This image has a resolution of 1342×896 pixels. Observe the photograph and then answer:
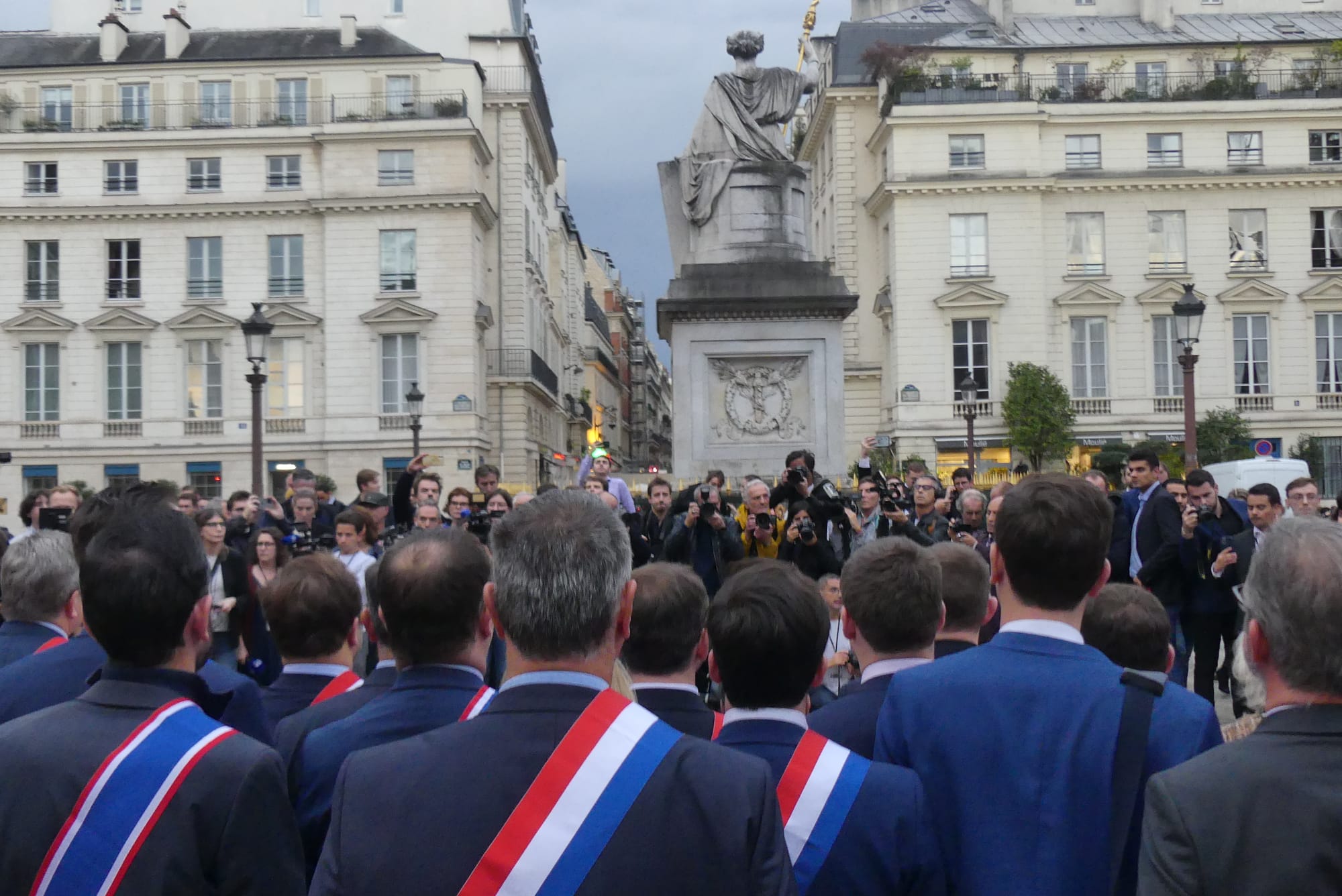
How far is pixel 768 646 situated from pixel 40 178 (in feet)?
161

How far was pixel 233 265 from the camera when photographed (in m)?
45.0

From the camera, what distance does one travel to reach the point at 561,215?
7294 cm

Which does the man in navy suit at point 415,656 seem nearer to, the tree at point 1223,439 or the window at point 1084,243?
the tree at point 1223,439

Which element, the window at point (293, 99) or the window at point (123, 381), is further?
the window at point (293, 99)

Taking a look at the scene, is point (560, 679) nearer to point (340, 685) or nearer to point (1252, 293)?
point (340, 685)

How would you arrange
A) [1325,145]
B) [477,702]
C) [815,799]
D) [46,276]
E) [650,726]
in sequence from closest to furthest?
[650,726]
[815,799]
[477,702]
[46,276]
[1325,145]

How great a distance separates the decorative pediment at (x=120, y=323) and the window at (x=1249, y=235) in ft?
129

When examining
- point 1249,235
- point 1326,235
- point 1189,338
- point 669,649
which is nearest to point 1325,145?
point 1326,235

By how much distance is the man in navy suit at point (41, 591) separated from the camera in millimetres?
4520

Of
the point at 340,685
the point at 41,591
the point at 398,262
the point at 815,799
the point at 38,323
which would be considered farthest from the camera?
the point at 398,262

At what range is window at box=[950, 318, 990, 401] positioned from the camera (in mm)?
45281

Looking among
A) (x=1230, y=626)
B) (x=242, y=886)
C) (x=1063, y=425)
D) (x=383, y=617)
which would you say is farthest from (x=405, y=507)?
(x=1063, y=425)

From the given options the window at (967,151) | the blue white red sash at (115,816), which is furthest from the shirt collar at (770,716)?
the window at (967,151)

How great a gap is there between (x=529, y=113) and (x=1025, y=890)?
52.0 metres
